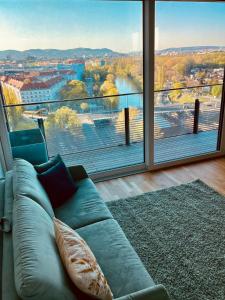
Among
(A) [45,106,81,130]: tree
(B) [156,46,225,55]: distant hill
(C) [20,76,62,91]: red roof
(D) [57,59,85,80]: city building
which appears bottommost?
(A) [45,106,81,130]: tree

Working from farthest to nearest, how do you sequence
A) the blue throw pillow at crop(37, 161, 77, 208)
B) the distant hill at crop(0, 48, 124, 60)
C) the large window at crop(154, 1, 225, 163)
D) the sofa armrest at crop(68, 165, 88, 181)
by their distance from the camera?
the large window at crop(154, 1, 225, 163) → the distant hill at crop(0, 48, 124, 60) → the sofa armrest at crop(68, 165, 88, 181) → the blue throw pillow at crop(37, 161, 77, 208)

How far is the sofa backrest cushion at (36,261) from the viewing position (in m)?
0.99

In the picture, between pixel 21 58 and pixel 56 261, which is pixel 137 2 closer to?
pixel 21 58

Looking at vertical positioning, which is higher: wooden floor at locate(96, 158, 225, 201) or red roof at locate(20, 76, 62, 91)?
red roof at locate(20, 76, 62, 91)

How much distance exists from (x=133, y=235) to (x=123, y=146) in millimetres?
1604

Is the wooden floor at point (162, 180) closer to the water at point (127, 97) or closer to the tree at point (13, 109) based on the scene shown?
the water at point (127, 97)

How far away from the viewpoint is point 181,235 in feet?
7.78

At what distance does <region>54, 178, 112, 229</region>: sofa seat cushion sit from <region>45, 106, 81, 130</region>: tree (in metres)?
1.13

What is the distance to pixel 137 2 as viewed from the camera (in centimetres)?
302

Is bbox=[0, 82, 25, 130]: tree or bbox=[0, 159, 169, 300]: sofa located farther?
bbox=[0, 82, 25, 130]: tree

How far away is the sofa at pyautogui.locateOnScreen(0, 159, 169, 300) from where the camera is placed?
105cm

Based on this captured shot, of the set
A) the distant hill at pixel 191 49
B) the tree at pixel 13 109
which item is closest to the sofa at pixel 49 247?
the tree at pixel 13 109

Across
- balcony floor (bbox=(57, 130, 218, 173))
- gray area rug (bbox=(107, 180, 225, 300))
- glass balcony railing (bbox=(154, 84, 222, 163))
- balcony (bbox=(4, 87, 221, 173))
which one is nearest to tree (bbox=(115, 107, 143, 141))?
balcony (bbox=(4, 87, 221, 173))

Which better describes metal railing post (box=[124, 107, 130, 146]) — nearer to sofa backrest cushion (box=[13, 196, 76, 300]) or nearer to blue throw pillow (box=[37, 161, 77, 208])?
blue throw pillow (box=[37, 161, 77, 208])
